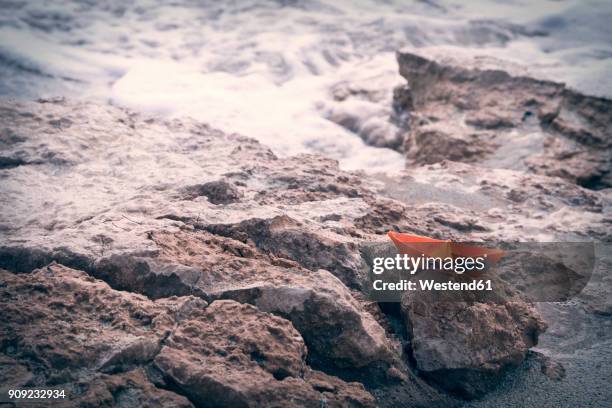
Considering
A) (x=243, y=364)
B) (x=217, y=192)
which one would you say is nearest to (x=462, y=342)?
(x=243, y=364)

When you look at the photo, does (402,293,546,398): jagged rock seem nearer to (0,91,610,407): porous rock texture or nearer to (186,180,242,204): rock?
(0,91,610,407): porous rock texture

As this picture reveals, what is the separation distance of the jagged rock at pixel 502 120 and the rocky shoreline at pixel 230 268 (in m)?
0.42

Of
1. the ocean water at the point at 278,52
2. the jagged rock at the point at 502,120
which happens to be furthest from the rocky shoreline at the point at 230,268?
the ocean water at the point at 278,52

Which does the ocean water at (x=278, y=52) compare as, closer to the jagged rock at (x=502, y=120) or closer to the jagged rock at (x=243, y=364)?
the jagged rock at (x=502, y=120)

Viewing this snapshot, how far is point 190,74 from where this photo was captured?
4.76 m

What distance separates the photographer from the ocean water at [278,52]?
13.1 feet

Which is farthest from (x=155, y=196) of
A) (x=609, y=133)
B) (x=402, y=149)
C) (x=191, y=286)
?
(x=609, y=133)

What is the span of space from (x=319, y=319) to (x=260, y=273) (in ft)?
0.79

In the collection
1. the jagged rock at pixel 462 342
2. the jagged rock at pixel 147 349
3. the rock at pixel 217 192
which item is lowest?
the jagged rock at pixel 462 342

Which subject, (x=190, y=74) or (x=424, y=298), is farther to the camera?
(x=190, y=74)

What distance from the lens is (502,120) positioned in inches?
146

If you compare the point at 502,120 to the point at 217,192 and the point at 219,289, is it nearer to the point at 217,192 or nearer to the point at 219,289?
the point at 217,192

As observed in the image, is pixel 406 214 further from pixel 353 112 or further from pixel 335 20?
pixel 335 20

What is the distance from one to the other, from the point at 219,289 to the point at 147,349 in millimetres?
282
